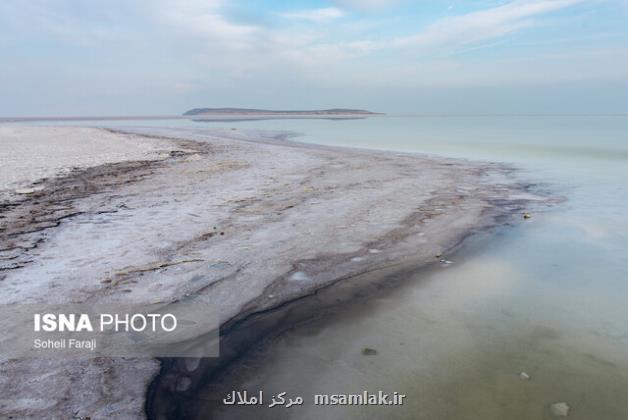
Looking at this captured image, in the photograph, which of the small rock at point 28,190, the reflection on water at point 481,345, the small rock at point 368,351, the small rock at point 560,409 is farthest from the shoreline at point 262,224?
the small rock at point 560,409

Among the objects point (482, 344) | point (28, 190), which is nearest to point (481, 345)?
point (482, 344)

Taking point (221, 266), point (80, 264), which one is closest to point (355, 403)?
point (221, 266)

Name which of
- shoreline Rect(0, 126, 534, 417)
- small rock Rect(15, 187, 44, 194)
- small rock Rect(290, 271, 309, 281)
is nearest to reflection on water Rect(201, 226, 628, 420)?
shoreline Rect(0, 126, 534, 417)

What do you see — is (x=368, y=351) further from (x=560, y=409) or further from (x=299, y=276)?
(x=299, y=276)

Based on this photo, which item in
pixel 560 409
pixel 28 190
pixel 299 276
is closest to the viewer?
pixel 560 409

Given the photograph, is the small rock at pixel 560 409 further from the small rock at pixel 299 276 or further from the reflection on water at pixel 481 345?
the small rock at pixel 299 276

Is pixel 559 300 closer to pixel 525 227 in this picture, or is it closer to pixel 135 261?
pixel 525 227
